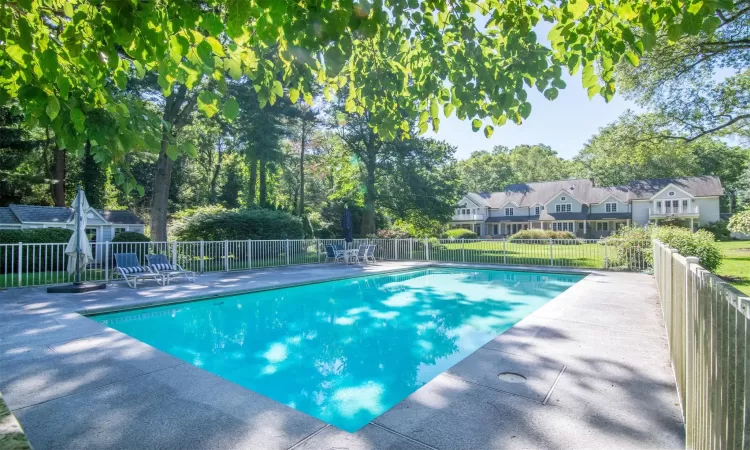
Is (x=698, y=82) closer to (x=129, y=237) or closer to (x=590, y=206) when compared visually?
(x=129, y=237)

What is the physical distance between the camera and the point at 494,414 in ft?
9.28

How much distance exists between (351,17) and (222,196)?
1267 inches

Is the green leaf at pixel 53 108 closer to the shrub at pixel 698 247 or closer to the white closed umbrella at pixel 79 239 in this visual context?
the white closed umbrella at pixel 79 239

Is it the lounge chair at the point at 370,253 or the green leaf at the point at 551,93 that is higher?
the green leaf at the point at 551,93

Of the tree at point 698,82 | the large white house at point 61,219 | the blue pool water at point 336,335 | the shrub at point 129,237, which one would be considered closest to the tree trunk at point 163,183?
the shrub at point 129,237

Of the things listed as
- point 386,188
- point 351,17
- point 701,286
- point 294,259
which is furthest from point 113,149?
point 386,188

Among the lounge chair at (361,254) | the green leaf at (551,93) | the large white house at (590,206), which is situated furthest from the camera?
the large white house at (590,206)

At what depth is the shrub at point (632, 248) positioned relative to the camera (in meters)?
12.2

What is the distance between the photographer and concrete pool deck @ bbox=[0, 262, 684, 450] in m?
2.50

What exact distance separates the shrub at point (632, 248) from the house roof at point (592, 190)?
106 feet

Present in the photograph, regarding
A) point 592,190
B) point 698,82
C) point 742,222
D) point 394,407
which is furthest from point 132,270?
point 592,190

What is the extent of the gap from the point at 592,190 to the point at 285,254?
3951 cm

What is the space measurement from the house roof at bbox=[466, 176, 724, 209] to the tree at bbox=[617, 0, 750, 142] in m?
23.9

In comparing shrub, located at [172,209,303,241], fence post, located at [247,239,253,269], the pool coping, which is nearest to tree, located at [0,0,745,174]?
the pool coping
